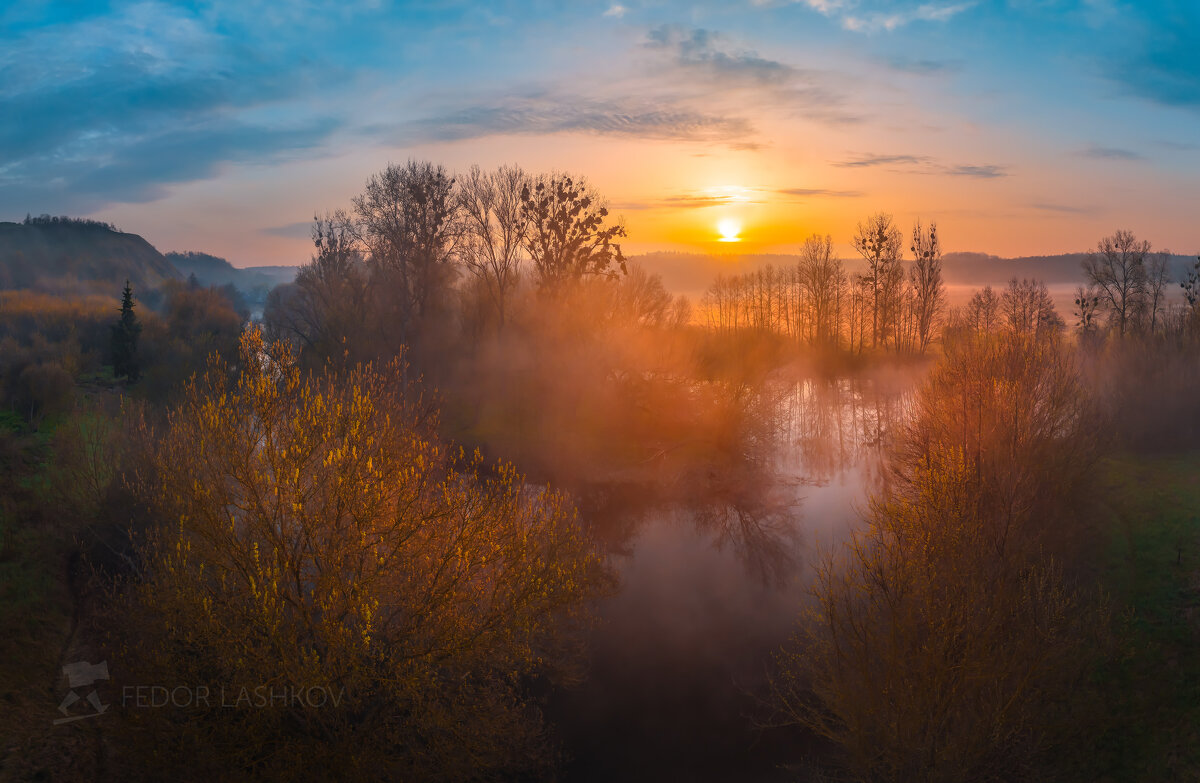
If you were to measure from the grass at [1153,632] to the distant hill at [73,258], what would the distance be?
129259 mm

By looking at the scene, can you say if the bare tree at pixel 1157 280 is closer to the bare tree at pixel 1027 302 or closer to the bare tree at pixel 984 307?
the bare tree at pixel 1027 302

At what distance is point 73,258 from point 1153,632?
163680mm

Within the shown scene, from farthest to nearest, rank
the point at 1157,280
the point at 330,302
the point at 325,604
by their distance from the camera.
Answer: the point at 1157,280, the point at 330,302, the point at 325,604

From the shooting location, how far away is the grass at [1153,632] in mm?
13055

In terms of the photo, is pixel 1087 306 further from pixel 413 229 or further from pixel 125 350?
pixel 125 350

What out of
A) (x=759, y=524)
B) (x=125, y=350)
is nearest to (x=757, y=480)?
(x=759, y=524)

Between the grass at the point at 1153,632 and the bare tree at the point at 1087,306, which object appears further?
the bare tree at the point at 1087,306

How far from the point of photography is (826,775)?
45.8 feet

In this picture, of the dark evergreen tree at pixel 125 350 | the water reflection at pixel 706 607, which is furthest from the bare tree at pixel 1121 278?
the dark evergreen tree at pixel 125 350

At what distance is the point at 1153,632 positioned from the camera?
15.9m

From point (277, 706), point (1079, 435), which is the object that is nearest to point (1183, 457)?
point (1079, 435)

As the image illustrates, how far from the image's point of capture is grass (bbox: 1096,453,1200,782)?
1305 cm

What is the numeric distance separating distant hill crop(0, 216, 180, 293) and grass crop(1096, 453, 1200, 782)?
12926 cm

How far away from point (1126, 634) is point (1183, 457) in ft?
57.2
